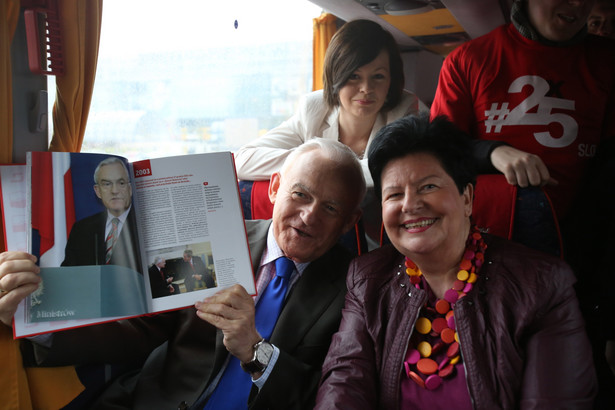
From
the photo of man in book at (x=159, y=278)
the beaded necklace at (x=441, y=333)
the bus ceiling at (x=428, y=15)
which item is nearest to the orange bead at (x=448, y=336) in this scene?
the beaded necklace at (x=441, y=333)

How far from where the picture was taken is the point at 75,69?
2.00 m

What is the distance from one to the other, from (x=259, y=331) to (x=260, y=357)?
0.26 m

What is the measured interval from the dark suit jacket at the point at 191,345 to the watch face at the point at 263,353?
0.15 ft

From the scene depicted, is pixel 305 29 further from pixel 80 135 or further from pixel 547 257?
pixel 547 257

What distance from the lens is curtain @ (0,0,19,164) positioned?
5.67 feet

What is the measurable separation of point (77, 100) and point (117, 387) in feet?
3.76

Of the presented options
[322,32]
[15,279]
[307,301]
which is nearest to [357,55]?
[307,301]

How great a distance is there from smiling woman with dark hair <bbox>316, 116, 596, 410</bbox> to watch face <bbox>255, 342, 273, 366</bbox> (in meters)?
0.18

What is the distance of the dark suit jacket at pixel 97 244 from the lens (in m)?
1.32

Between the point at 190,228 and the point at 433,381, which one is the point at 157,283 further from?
the point at 433,381

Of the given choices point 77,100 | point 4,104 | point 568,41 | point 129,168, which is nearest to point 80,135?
point 77,100

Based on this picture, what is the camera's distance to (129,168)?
1380 mm

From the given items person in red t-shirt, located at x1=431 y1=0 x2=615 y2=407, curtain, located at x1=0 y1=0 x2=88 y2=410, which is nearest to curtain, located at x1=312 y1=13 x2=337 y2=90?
person in red t-shirt, located at x1=431 y1=0 x2=615 y2=407

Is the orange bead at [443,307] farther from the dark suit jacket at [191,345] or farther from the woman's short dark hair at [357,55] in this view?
the woman's short dark hair at [357,55]
